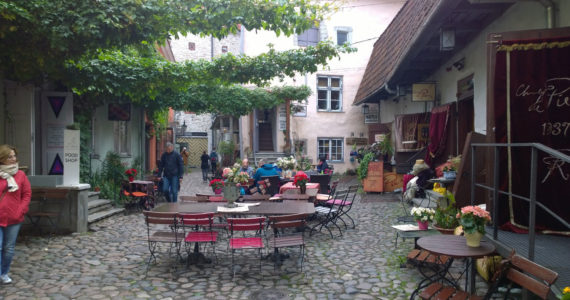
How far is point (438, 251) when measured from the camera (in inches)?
143

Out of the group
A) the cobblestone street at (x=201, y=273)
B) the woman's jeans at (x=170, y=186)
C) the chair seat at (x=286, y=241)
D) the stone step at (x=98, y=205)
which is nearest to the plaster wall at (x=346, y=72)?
the woman's jeans at (x=170, y=186)

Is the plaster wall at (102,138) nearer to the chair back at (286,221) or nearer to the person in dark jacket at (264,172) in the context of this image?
the person in dark jacket at (264,172)

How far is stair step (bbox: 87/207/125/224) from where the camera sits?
850 cm

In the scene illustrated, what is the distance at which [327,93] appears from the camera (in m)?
20.7

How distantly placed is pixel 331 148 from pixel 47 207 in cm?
1482

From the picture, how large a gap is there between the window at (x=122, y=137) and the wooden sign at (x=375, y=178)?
8521mm

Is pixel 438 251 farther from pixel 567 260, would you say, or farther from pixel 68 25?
pixel 68 25

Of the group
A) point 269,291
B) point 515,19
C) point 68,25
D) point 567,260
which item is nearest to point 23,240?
point 68,25

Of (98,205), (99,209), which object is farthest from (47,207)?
(99,209)

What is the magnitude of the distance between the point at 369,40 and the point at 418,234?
16726 millimetres

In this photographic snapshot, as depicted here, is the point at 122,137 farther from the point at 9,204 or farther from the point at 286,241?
the point at 286,241

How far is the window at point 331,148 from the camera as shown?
20.6 meters

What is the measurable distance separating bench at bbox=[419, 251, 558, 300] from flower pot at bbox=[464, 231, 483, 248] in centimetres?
44

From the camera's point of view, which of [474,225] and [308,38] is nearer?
[474,225]
